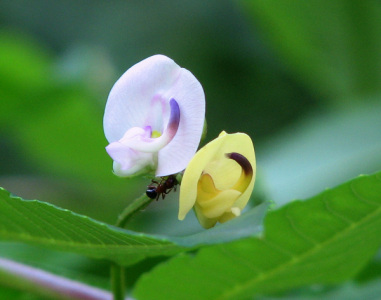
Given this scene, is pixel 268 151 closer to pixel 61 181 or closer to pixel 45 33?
pixel 61 181

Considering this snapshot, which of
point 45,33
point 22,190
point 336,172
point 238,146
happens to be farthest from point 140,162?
point 45,33

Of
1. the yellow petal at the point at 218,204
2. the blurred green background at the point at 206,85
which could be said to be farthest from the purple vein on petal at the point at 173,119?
the blurred green background at the point at 206,85

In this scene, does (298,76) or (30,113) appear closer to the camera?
(30,113)

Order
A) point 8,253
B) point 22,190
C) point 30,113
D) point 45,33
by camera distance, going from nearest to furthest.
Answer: point 8,253 < point 30,113 < point 22,190 < point 45,33

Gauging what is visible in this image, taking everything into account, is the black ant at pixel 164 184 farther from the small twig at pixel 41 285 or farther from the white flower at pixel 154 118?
the small twig at pixel 41 285

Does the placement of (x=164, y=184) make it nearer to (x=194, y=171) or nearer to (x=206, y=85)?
(x=194, y=171)

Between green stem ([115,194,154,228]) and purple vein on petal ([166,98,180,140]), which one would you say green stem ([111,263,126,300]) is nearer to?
green stem ([115,194,154,228])
